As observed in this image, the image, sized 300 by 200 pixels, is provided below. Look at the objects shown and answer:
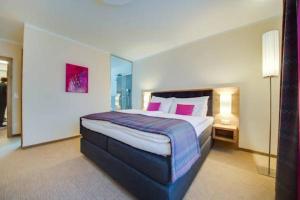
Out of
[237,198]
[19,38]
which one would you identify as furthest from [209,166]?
[19,38]

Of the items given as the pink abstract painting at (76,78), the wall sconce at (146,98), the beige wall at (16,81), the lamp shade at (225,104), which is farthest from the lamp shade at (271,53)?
the beige wall at (16,81)

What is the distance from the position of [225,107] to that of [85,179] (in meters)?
2.79

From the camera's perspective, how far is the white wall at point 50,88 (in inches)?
107

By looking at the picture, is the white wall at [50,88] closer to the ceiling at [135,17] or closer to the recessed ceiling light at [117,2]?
the ceiling at [135,17]

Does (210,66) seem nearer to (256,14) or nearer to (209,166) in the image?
(256,14)

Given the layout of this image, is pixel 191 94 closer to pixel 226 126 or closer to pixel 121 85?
pixel 226 126

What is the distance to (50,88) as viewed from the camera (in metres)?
3.05

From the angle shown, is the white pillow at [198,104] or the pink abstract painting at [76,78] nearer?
the white pillow at [198,104]

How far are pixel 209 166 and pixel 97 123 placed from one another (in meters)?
1.87

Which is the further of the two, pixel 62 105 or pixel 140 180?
pixel 62 105

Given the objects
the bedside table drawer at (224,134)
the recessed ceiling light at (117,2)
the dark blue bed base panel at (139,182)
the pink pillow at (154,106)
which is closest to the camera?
the dark blue bed base panel at (139,182)

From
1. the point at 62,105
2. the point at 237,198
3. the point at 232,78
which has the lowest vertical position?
the point at 237,198

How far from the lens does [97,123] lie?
6.72 feet

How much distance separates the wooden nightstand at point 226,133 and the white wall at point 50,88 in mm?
3318
